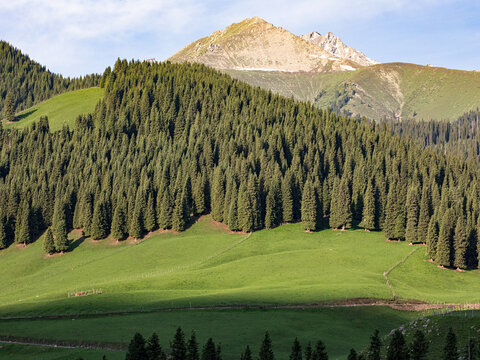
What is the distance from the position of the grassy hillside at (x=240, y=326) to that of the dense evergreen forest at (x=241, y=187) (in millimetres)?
46583

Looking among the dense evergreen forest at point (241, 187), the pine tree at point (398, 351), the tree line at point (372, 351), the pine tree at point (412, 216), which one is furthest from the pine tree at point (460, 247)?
the pine tree at point (398, 351)

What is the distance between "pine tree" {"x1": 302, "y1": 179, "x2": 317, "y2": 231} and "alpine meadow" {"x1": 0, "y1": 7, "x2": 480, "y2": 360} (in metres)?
0.29

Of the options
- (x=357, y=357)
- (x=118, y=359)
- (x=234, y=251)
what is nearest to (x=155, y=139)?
(x=234, y=251)

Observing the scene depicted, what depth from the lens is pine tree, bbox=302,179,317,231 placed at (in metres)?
149

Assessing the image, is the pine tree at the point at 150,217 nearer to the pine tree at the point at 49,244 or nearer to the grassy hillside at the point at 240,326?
the pine tree at the point at 49,244

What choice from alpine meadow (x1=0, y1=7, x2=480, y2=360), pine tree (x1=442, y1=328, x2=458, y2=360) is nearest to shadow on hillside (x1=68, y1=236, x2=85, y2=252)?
alpine meadow (x1=0, y1=7, x2=480, y2=360)

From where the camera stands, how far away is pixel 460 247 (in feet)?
392

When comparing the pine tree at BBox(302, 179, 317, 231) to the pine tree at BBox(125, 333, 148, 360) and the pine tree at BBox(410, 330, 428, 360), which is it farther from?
the pine tree at BBox(125, 333, 148, 360)

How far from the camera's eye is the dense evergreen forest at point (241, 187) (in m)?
145

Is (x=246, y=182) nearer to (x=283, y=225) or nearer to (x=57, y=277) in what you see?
(x=283, y=225)

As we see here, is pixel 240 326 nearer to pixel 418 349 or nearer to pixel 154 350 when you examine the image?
pixel 154 350

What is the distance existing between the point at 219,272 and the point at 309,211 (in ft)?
142

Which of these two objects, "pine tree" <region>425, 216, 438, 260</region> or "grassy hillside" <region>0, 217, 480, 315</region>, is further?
"pine tree" <region>425, 216, 438, 260</region>

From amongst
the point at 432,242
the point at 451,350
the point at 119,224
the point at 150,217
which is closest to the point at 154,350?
the point at 451,350
